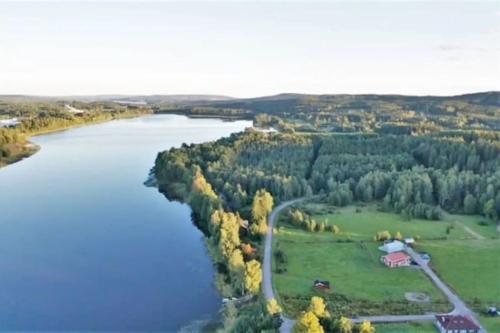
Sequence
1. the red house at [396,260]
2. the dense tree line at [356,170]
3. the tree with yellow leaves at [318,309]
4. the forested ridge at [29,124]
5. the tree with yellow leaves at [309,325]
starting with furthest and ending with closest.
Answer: the forested ridge at [29,124]
the dense tree line at [356,170]
the red house at [396,260]
the tree with yellow leaves at [318,309]
the tree with yellow leaves at [309,325]

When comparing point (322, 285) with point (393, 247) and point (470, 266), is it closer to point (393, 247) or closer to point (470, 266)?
point (393, 247)

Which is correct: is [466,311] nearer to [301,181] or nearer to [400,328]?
[400,328]

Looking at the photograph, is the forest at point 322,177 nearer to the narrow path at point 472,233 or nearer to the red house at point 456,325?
the narrow path at point 472,233

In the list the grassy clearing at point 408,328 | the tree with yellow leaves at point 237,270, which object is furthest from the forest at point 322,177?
the grassy clearing at point 408,328

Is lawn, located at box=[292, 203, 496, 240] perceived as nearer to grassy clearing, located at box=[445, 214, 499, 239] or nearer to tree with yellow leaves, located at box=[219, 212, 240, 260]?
grassy clearing, located at box=[445, 214, 499, 239]

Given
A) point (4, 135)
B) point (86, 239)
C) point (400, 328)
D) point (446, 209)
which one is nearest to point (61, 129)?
point (4, 135)

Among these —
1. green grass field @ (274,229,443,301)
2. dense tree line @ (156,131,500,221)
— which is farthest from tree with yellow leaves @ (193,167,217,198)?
green grass field @ (274,229,443,301)
